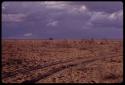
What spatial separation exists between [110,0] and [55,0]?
55.0 inches

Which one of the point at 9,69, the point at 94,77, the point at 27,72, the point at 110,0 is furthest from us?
the point at 9,69

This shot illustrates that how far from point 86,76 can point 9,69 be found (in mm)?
5333

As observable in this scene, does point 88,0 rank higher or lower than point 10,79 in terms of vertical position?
higher

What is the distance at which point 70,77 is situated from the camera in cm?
1370

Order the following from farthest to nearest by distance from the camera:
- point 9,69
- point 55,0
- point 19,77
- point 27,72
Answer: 1. point 9,69
2. point 27,72
3. point 19,77
4. point 55,0

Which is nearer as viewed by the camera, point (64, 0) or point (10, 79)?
point (64, 0)

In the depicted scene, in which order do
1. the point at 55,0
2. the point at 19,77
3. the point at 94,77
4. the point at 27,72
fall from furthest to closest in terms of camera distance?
the point at 27,72 < the point at 19,77 < the point at 94,77 < the point at 55,0

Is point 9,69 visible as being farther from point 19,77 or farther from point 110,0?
point 110,0

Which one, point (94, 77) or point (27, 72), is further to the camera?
point (27, 72)

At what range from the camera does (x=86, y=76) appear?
1383 centimetres

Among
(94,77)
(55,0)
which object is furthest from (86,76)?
(55,0)

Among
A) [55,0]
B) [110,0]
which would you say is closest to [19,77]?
[55,0]

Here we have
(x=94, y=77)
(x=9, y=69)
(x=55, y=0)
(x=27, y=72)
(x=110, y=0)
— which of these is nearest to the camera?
(x=110, y=0)

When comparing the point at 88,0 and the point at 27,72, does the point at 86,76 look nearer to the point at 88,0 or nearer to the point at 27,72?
the point at 27,72
